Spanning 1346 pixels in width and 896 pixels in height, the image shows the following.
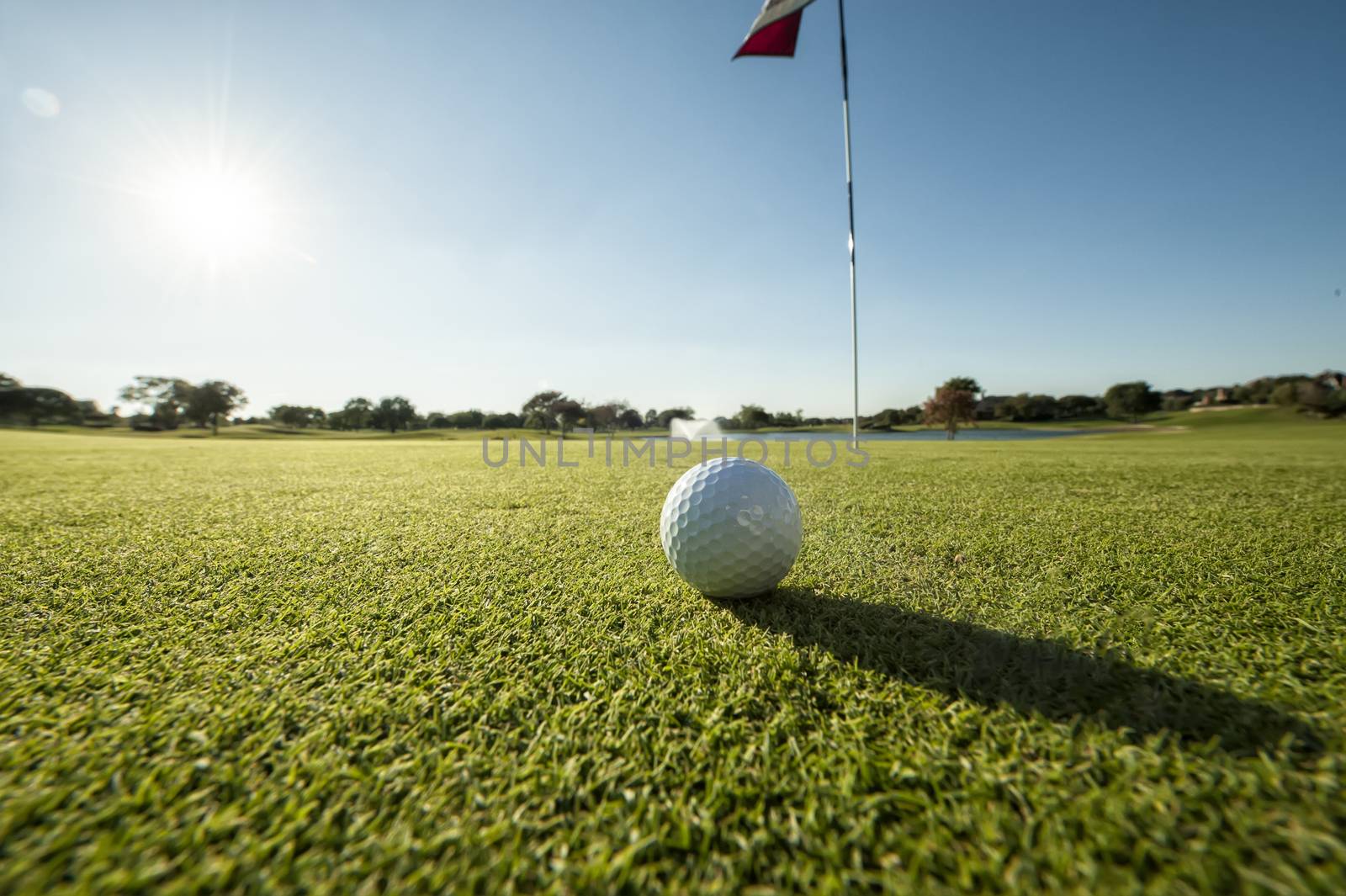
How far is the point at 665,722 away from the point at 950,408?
50.8 meters

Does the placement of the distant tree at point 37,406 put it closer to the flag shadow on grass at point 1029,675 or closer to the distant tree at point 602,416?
the distant tree at point 602,416

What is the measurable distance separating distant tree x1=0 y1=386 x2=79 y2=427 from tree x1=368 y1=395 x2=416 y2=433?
3892cm

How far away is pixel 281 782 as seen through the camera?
45.2 inches

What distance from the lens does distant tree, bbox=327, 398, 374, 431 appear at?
246ft

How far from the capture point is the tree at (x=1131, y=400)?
61.2 metres

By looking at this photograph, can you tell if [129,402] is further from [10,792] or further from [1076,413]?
[1076,413]

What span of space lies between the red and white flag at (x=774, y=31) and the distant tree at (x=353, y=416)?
8064cm

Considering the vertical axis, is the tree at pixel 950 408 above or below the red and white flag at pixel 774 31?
below

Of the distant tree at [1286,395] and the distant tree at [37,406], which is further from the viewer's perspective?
the distant tree at [37,406]

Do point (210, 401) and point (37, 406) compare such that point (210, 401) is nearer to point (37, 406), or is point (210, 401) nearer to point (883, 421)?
point (37, 406)

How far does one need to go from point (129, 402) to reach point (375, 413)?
40.5 meters

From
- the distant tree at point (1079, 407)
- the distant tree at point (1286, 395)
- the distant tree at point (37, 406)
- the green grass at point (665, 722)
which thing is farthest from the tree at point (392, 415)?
the distant tree at point (1286, 395)

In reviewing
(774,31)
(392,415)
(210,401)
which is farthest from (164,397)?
(774,31)

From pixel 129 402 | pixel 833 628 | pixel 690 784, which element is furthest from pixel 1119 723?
pixel 129 402
